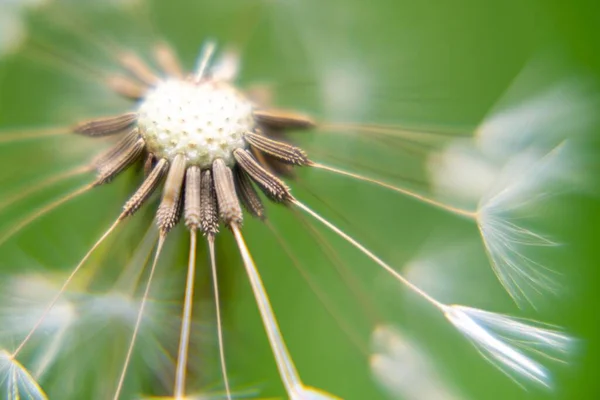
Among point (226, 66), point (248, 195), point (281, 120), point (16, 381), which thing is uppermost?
point (226, 66)

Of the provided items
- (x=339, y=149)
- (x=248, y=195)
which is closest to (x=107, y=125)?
(x=248, y=195)

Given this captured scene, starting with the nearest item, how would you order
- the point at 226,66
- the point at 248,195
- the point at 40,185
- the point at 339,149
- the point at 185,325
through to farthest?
1. the point at 185,325
2. the point at 248,195
3. the point at 40,185
4. the point at 226,66
5. the point at 339,149

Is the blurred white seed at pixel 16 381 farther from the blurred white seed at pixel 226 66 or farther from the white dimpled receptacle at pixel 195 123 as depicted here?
the blurred white seed at pixel 226 66

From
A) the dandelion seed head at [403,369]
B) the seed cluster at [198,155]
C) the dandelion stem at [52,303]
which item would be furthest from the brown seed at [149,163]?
the dandelion seed head at [403,369]

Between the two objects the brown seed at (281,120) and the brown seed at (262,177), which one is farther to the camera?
the brown seed at (281,120)

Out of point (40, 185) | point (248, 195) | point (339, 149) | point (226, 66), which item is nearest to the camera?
point (248, 195)

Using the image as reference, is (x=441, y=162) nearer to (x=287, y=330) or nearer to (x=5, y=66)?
(x=287, y=330)

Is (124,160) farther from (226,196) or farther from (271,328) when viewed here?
(271,328)
